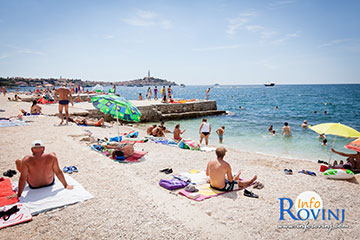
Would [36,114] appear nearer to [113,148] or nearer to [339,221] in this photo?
[113,148]

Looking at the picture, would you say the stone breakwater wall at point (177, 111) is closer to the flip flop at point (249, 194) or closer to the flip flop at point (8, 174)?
the flip flop at point (8, 174)

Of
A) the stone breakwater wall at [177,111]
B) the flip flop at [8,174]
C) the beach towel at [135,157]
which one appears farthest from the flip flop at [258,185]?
the stone breakwater wall at [177,111]

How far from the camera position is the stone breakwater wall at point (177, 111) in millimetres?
20178

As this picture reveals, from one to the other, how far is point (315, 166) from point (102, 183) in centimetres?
754

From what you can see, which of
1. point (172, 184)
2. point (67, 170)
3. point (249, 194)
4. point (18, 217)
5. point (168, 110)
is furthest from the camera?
point (168, 110)

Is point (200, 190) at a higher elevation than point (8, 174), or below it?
below

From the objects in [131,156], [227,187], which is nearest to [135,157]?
[131,156]

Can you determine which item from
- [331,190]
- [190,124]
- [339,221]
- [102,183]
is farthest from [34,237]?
[190,124]

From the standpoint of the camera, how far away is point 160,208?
383 centimetres

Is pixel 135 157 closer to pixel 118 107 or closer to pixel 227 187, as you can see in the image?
pixel 118 107

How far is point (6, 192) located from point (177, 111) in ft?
61.0

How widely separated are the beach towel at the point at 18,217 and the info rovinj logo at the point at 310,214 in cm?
391

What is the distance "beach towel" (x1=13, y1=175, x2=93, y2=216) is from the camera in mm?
3739

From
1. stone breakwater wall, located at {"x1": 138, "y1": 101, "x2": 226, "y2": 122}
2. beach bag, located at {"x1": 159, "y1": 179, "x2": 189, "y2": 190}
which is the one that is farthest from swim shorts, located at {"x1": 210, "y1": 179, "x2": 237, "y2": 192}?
stone breakwater wall, located at {"x1": 138, "y1": 101, "x2": 226, "y2": 122}
